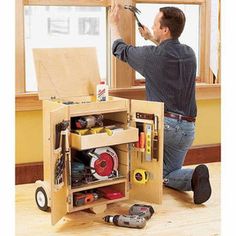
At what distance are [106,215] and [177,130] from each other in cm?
63

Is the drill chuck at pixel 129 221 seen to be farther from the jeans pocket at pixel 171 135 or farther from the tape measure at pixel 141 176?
the jeans pocket at pixel 171 135

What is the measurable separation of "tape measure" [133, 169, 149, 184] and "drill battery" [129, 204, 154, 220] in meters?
0.20

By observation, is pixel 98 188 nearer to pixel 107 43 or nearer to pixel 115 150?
pixel 115 150

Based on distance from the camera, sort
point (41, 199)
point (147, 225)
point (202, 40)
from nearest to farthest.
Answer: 1. point (147, 225)
2. point (41, 199)
3. point (202, 40)

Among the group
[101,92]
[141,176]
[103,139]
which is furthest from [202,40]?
[103,139]

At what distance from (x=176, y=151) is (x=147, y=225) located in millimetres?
609

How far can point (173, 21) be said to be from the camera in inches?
102

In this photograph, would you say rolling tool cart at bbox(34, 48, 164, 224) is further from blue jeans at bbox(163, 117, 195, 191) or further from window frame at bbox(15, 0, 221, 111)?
window frame at bbox(15, 0, 221, 111)

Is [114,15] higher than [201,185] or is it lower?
higher

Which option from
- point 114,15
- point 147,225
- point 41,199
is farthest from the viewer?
point 114,15

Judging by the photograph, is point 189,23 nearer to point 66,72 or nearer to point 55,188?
point 66,72

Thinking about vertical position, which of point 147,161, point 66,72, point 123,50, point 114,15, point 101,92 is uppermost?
point 114,15

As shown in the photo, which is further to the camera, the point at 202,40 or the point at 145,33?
the point at 202,40

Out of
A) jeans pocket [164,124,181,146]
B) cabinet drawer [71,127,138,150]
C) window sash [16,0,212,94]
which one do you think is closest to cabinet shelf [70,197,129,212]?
cabinet drawer [71,127,138,150]
